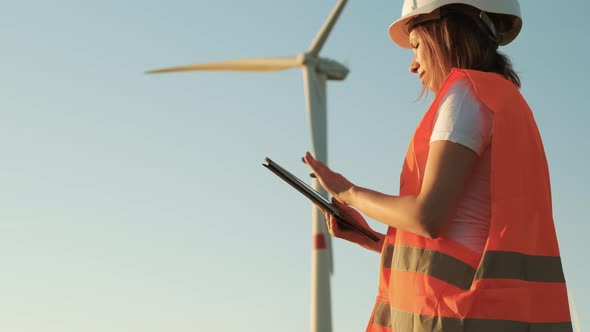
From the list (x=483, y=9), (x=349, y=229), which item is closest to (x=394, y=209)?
(x=349, y=229)

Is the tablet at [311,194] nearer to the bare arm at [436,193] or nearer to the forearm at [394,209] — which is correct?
the forearm at [394,209]

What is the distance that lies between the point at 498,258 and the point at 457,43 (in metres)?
1.28

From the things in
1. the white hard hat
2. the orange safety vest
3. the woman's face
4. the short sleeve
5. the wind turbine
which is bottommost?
the orange safety vest

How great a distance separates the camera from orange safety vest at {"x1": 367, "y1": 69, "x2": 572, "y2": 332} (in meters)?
4.65

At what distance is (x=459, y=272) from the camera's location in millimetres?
4762

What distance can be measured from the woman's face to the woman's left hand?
0.70 metres

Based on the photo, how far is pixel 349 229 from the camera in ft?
19.8

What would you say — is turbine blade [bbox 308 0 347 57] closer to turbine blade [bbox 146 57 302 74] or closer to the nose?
turbine blade [bbox 146 57 302 74]

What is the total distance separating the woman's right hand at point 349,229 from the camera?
5.95m

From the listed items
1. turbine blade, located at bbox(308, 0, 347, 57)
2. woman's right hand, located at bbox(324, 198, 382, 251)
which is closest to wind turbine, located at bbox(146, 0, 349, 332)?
turbine blade, located at bbox(308, 0, 347, 57)

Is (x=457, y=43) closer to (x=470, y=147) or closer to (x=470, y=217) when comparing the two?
(x=470, y=147)

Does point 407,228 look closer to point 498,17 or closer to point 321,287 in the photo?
point 498,17

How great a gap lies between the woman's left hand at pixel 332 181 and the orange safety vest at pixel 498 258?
0.36 meters

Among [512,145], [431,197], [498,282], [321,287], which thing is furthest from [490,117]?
[321,287]
